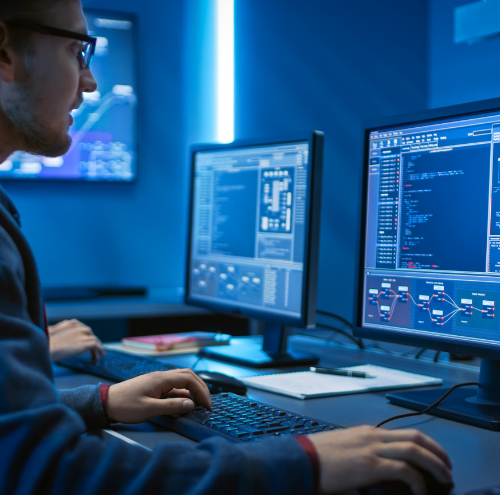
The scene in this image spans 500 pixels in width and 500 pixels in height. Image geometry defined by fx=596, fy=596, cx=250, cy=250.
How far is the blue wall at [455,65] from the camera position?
1.86 metres

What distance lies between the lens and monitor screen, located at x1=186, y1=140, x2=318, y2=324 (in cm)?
140

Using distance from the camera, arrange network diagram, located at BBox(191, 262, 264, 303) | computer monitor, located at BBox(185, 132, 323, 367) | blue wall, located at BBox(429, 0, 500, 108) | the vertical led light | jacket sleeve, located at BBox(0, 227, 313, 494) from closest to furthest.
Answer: jacket sleeve, located at BBox(0, 227, 313, 494)
computer monitor, located at BBox(185, 132, 323, 367)
network diagram, located at BBox(191, 262, 264, 303)
blue wall, located at BBox(429, 0, 500, 108)
the vertical led light

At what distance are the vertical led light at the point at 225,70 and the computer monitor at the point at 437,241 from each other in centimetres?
155

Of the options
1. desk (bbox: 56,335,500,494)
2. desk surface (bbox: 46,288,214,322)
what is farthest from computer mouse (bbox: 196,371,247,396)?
desk surface (bbox: 46,288,214,322)

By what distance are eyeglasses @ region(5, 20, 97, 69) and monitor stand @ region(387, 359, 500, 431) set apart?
2.61 ft

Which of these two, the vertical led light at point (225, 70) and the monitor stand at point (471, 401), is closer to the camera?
the monitor stand at point (471, 401)

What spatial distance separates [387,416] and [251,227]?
0.65m

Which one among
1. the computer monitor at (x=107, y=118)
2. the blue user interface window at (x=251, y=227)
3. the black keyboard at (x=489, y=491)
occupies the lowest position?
the black keyboard at (x=489, y=491)

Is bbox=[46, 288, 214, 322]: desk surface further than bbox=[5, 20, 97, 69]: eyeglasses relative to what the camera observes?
Yes

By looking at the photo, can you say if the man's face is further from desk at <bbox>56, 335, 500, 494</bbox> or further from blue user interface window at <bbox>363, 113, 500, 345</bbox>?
blue user interface window at <bbox>363, 113, 500, 345</bbox>

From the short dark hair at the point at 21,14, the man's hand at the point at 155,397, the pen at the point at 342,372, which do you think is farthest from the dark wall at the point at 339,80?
the short dark hair at the point at 21,14

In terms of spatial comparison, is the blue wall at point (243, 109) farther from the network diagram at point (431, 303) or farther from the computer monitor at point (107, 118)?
the network diagram at point (431, 303)

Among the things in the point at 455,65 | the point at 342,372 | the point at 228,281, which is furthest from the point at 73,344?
the point at 455,65

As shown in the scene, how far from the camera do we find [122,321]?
2.32 metres
